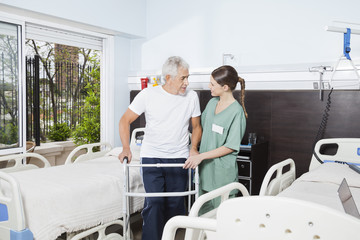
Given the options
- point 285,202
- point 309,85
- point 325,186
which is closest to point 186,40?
point 309,85

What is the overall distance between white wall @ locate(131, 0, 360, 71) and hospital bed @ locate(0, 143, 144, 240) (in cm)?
171

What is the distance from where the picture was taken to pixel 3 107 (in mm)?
3223

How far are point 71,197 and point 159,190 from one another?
0.58 meters

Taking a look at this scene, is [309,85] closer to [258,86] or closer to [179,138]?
[258,86]

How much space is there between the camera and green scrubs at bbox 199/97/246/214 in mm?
2264

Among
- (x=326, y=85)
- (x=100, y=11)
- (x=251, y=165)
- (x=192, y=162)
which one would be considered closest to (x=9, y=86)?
(x=100, y=11)

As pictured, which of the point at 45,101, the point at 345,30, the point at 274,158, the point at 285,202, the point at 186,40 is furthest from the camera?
the point at 45,101

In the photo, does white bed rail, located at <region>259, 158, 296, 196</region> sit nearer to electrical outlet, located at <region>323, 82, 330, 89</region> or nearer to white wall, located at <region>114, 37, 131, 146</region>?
electrical outlet, located at <region>323, 82, 330, 89</region>

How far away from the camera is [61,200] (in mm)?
2283

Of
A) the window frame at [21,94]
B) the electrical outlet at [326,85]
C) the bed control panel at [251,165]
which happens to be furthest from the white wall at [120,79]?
the electrical outlet at [326,85]

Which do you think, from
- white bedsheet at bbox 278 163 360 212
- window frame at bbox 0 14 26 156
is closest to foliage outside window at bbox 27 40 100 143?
window frame at bbox 0 14 26 156

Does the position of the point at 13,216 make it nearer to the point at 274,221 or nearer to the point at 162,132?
the point at 162,132

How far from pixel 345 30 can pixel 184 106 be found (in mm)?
1354

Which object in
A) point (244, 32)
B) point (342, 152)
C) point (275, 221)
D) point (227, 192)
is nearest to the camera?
point (275, 221)
